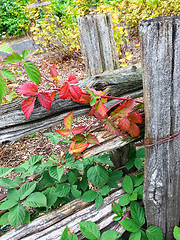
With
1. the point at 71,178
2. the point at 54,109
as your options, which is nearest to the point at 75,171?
the point at 71,178

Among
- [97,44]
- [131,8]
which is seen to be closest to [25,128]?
[97,44]

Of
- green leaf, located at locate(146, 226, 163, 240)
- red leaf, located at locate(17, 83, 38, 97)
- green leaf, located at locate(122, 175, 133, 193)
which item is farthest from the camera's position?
green leaf, located at locate(122, 175, 133, 193)

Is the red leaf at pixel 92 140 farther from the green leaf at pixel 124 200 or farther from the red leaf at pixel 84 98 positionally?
the green leaf at pixel 124 200

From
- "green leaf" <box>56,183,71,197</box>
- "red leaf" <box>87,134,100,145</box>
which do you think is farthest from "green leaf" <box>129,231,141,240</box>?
"red leaf" <box>87,134,100,145</box>

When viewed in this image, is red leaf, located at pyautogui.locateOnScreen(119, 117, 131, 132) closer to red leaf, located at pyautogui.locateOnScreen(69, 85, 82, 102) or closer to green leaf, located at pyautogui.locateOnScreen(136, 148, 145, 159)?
red leaf, located at pyautogui.locateOnScreen(69, 85, 82, 102)

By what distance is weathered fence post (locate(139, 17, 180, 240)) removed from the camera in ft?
2.57

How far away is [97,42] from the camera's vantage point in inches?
58.2

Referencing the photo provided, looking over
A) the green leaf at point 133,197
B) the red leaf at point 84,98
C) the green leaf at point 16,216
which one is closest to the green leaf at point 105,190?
the green leaf at point 133,197

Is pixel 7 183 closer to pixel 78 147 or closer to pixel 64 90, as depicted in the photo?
pixel 78 147

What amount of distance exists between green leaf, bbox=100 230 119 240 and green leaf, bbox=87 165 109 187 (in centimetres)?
26

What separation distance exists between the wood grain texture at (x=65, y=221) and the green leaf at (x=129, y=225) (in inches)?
3.5

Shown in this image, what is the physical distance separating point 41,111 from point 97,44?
2.30 feet

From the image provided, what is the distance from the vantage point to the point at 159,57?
2.69ft

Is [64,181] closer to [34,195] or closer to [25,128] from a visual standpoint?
[34,195]
